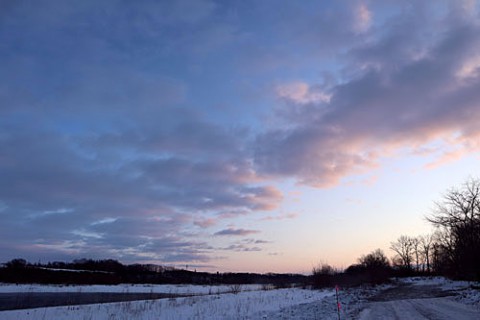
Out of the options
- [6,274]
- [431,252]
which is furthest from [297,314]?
[431,252]

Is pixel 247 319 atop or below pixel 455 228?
below

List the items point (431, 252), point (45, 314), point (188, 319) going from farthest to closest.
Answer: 1. point (431, 252)
2. point (45, 314)
3. point (188, 319)

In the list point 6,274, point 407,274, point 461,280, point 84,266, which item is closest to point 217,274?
point 84,266

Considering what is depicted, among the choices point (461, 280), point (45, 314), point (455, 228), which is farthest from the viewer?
point (461, 280)

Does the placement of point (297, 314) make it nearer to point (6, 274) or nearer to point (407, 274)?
point (6, 274)

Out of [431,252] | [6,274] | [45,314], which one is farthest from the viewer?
[431,252]

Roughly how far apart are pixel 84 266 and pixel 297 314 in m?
144

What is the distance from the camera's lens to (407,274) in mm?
114125

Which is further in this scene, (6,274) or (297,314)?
(6,274)

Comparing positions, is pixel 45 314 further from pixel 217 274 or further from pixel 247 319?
pixel 217 274

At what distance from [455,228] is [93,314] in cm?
3849

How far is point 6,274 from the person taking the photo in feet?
288

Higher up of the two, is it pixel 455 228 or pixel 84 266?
pixel 455 228

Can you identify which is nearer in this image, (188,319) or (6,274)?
(188,319)
